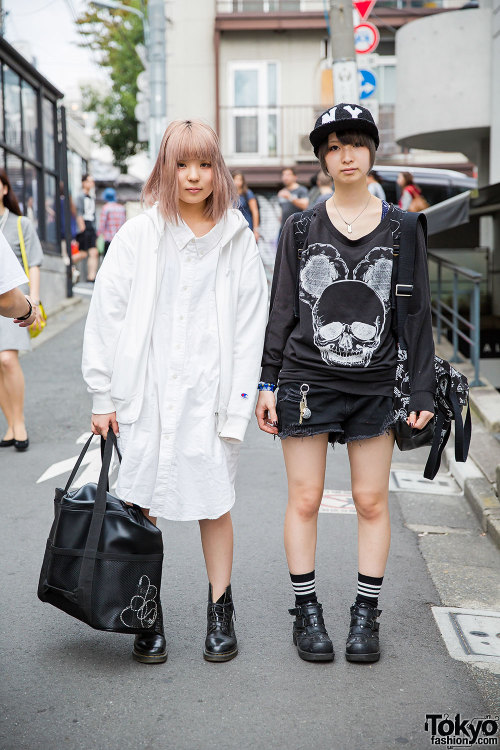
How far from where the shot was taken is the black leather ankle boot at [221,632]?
3.26m

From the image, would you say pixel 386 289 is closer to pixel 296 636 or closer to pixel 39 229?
pixel 296 636

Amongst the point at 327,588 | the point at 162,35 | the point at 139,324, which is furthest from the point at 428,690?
the point at 162,35

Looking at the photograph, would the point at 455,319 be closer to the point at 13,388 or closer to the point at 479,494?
the point at 479,494

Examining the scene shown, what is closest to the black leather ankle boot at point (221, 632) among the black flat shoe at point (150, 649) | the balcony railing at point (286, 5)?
the black flat shoe at point (150, 649)

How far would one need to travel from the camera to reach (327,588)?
4.08m

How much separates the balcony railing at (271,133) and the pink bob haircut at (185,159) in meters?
23.6

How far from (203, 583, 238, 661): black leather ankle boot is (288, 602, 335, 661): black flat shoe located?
25 centimetres

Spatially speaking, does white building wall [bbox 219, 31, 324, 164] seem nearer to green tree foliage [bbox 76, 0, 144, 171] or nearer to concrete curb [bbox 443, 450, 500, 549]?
green tree foliage [bbox 76, 0, 144, 171]

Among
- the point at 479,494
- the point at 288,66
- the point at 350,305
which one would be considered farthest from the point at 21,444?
the point at 288,66

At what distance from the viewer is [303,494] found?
3.31 m

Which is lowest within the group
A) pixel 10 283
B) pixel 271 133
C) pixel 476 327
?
pixel 476 327

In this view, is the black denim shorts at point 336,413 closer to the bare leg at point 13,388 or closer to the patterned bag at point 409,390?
the patterned bag at point 409,390

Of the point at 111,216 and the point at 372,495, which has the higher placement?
the point at 111,216

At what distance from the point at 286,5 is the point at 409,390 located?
83.6ft
